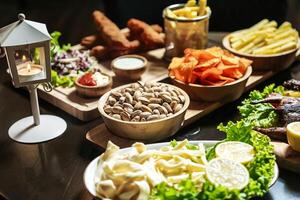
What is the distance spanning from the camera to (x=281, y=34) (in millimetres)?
2211

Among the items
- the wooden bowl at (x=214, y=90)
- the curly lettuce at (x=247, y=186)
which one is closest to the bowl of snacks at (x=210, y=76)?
the wooden bowl at (x=214, y=90)

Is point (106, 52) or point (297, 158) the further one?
point (106, 52)

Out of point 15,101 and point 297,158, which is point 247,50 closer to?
point 297,158

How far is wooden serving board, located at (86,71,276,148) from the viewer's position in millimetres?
1638

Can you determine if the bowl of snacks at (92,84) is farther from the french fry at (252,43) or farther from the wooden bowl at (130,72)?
the french fry at (252,43)

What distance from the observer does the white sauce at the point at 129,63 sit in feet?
6.73

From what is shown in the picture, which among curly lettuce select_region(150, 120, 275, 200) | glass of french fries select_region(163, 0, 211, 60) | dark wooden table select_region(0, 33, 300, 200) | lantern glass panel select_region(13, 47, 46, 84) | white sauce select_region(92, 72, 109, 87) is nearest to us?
curly lettuce select_region(150, 120, 275, 200)

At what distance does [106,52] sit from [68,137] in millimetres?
674

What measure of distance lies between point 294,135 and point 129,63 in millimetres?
862

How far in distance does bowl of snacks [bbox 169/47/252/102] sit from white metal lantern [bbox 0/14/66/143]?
1.60 feet

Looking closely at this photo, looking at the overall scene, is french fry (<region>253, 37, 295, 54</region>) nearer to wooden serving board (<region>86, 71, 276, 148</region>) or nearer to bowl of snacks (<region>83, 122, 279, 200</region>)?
wooden serving board (<region>86, 71, 276, 148</region>)

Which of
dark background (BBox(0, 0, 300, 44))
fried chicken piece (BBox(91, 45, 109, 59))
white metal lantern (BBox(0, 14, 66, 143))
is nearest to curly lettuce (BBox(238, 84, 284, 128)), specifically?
white metal lantern (BBox(0, 14, 66, 143))

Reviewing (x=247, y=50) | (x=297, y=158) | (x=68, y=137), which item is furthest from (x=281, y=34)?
(x=68, y=137)

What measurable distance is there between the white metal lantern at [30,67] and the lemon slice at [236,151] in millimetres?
633
